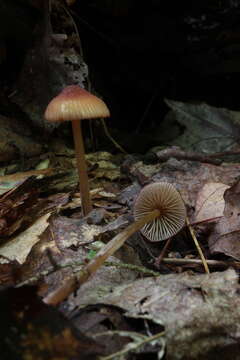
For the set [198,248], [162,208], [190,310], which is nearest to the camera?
[190,310]

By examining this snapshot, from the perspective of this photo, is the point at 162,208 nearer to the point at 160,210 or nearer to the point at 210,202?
the point at 160,210

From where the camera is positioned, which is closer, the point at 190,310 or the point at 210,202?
the point at 190,310

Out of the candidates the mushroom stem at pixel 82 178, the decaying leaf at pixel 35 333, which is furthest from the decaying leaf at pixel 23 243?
the decaying leaf at pixel 35 333

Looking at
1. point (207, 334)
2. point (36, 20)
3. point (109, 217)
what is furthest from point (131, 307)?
point (36, 20)

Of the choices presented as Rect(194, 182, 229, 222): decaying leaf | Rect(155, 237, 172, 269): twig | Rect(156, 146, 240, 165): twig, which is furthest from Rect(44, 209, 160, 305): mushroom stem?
Rect(156, 146, 240, 165): twig

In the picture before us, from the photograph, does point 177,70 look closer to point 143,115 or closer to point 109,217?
point 143,115

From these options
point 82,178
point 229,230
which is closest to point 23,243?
point 82,178
